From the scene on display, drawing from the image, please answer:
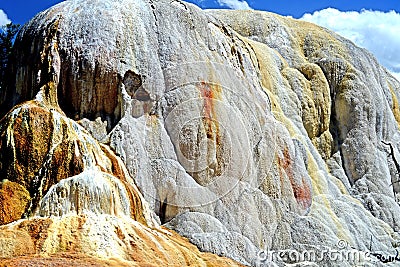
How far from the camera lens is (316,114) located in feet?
86.0

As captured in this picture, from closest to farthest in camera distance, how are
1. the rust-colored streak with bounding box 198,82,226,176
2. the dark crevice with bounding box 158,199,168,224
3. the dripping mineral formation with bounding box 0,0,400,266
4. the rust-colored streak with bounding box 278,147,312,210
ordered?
1. the dripping mineral formation with bounding box 0,0,400,266
2. the dark crevice with bounding box 158,199,168,224
3. the rust-colored streak with bounding box 198,82,226,176
4. the rust-colored streak with bounding box 278,147,312,210

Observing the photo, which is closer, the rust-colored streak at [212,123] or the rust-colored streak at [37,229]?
the rust-colored streak at [37,229]

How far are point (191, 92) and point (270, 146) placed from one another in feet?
11.2

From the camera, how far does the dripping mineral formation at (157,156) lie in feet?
41.4

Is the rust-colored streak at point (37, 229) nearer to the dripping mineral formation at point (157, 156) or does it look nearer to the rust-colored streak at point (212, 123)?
the dripping mineral formation at point (157, 156)

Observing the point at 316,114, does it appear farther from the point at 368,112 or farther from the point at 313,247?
the point at 313,247

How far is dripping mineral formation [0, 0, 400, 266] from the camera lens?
12.6m

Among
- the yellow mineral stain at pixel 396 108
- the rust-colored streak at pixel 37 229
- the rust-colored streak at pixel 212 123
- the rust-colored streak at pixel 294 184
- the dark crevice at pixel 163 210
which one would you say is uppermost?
the yellow mineral stain at pixel 396 108

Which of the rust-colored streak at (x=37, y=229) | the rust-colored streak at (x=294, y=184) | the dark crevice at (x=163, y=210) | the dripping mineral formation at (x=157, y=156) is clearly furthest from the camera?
the rust-colored streak at (x=294, y=184)

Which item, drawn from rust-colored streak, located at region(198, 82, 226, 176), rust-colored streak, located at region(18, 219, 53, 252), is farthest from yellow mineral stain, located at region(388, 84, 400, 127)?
rust-colored streak, located at region(18, 219, 53, 252)

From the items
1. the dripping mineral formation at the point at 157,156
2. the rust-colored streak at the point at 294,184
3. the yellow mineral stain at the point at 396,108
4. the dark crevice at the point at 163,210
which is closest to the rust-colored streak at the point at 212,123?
the dripping mineral formation at the point at 157,156

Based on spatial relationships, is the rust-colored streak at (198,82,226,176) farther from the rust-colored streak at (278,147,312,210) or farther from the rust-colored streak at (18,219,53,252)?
the rust-colored streak at (18,219,53,252)

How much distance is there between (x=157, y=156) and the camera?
1644cm

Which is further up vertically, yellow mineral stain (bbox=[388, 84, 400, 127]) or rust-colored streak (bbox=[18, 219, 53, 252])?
yellow mineral stain (bbox=[388, 84, 400, 127])
